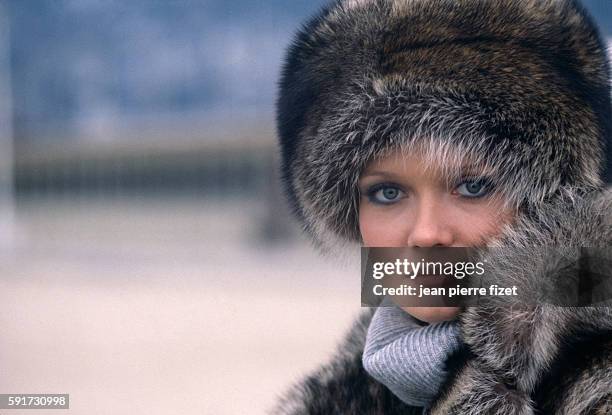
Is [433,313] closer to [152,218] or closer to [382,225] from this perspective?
[382,225]

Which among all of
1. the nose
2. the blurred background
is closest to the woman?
the nose

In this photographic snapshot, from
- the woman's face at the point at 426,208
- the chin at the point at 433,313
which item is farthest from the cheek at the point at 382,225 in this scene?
the chin at the point at 433,313

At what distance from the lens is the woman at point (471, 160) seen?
80cm

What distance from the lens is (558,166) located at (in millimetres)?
896

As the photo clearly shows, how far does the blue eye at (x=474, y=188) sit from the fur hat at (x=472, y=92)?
15 millimetres

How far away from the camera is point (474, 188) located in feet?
3.10

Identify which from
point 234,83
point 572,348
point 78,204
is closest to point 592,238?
point 572,348

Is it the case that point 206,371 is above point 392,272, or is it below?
below

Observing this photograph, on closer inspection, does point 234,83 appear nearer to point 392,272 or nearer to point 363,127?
point 363,127

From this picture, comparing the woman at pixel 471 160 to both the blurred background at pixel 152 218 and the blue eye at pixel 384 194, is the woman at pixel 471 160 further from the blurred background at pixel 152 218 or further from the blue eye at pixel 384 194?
the blurred background at pixel 152 218

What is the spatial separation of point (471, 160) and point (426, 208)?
3.8 inches

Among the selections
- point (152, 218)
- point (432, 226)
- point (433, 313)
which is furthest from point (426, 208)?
point (152, 218)

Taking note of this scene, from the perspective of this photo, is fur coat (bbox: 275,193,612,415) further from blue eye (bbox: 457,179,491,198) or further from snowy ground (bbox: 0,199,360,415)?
snowy ground (bbox: 0,199,360,415)

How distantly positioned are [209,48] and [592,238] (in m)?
0.81
